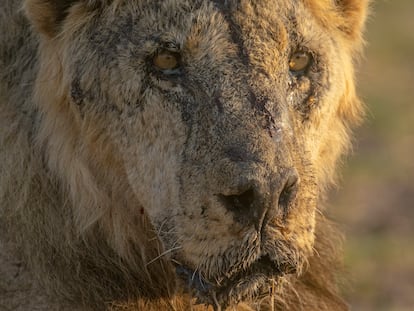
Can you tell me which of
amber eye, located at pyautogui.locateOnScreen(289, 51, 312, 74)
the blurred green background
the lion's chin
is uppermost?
amber eye, located at pyautogui.locateOnScreen(289, 51, 312, 74)

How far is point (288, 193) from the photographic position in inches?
149

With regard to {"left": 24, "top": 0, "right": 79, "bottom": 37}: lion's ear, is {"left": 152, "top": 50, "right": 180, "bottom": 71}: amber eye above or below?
below

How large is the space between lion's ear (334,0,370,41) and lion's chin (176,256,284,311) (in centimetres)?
111

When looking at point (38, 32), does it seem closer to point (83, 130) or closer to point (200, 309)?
point (83, 130)

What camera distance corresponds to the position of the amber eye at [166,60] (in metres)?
4.04

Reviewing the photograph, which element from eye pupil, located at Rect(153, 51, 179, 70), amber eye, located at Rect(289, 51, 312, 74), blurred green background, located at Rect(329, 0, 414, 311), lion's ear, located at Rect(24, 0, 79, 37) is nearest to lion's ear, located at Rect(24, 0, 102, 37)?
lion's ear, located at Rect(24, 0, 79, 37)

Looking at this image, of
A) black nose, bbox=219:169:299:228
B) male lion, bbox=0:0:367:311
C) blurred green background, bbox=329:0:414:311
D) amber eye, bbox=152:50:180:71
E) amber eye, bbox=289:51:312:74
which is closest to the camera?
black nose, bbox=219:169:299:228

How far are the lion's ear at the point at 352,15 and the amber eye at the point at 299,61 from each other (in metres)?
0.36

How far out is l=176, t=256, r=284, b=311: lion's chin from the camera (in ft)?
12.5

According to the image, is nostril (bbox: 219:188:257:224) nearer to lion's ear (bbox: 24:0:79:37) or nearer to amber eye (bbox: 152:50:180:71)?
amber eye (bbox: 152:50:180:71)

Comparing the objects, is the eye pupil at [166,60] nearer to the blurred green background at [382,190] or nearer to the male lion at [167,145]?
the male lion at [167,145]

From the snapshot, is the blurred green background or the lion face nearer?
the lion face

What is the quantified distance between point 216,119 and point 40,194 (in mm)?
835

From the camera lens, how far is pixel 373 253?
7.94 m
